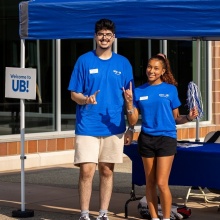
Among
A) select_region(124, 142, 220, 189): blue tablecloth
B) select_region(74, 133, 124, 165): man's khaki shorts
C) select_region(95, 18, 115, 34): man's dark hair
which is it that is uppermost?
select_region(95, 18, 115, 34): man's dark hair

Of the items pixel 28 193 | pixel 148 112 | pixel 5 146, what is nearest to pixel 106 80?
pixel 148 112

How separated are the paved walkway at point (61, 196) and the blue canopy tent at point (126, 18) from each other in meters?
2.00

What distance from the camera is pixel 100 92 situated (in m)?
8.41

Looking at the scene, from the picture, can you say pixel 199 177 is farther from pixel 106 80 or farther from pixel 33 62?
pixel 33 62

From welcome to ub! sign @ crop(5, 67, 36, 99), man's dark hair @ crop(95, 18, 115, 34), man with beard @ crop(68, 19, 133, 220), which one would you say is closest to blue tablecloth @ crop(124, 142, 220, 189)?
man with beard @ crop(68, 19, 133, 220)

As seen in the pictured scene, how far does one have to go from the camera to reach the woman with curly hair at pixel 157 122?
829cm

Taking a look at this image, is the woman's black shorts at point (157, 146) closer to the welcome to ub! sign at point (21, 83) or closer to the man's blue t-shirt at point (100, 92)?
the man's blue t-shirt at point (100, 92)

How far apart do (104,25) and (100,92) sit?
647 millimetres

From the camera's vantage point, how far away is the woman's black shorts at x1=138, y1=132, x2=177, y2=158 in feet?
27.1

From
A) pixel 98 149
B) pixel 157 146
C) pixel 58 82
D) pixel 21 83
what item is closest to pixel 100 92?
pixel 98 149

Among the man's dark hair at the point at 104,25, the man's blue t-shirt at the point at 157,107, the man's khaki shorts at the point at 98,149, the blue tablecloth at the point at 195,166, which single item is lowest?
the blue tablecloth at the point at 195,166

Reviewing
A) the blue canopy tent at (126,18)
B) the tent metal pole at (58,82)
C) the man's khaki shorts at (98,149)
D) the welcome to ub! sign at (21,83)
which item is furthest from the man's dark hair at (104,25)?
the tent metal pole at (58,82)

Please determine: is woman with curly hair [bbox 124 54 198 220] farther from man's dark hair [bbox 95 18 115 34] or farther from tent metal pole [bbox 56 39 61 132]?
tent metal pole [bbox 56 39 61 132]

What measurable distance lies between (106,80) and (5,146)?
571 cm
